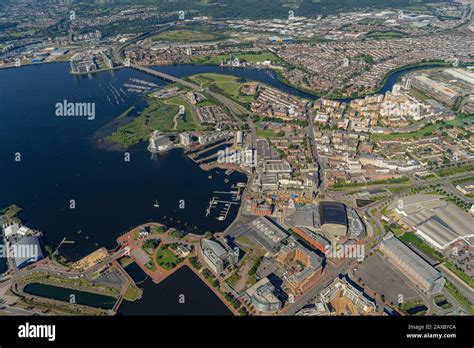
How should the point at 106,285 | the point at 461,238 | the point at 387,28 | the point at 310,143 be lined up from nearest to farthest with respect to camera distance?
the point at 106,285 < the point at 461,238 < the point at 310,143 < the point at 387,28

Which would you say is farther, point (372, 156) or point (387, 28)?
point (387, 28)

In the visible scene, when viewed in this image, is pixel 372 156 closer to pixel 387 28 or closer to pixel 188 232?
pixel 188 232

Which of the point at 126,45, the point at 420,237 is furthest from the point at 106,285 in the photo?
the point at 126,45

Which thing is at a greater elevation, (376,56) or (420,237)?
(376,56)

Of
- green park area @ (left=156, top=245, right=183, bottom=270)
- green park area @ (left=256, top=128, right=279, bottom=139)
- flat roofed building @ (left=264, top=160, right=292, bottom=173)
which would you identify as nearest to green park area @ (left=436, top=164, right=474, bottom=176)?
flat roofed building @ (left=264, top=160, right=292, bottom=173)

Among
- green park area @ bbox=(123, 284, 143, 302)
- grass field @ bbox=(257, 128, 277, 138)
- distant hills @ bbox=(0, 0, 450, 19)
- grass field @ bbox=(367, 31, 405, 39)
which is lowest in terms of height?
green park area @ bbox=(123, 284, 143, 302)

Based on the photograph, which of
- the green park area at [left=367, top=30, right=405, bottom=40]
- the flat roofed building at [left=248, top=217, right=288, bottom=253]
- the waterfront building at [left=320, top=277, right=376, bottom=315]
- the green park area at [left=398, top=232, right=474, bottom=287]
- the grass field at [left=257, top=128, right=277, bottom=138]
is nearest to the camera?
the waterfront building at [left=320, top=277, right=376, bottom=315]

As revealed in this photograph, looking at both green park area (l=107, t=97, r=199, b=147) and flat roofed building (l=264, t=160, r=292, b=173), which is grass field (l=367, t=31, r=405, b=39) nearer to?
green park area (l=107, t=97, r=199, b=147)

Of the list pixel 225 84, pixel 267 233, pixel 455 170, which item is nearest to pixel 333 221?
pixel 267 233
